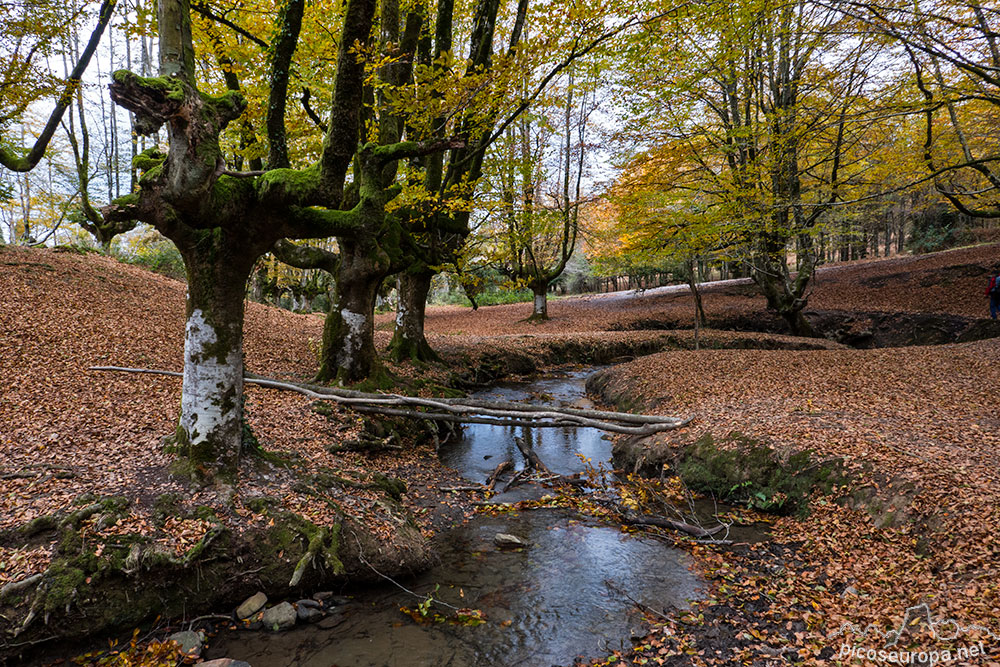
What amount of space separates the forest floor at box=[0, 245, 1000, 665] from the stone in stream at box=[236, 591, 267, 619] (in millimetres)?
138

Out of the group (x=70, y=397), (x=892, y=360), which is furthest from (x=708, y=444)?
(x=70, y=397)

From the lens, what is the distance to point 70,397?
21.0 ft

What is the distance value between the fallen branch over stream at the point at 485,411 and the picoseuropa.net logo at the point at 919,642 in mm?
3258

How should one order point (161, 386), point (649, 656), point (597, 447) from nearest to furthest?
point (649, 656) < point (161, 386) < point (597, 447)

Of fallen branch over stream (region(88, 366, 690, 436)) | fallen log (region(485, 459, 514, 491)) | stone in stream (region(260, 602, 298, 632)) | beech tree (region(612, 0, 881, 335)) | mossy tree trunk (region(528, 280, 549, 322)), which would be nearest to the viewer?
stone in stream (region(260, 602, 298, 632))

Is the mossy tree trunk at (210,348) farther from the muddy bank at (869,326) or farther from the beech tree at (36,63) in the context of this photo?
the muddy bank at (869,326)

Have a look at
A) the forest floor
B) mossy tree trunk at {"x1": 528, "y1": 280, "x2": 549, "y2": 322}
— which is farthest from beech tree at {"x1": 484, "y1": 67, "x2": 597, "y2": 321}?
the forest floor

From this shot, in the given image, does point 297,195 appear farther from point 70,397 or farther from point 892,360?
point 892,360

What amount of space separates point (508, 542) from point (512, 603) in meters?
Result: 1.12

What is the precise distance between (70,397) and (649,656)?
7.92 m

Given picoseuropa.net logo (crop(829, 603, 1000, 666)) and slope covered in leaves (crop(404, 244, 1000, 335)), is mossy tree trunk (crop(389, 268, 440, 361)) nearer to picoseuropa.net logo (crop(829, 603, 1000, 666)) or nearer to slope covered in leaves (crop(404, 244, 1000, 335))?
slope covered in leaves (crop(404, 244, 1000, 335))

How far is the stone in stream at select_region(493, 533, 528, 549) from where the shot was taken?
217 inches

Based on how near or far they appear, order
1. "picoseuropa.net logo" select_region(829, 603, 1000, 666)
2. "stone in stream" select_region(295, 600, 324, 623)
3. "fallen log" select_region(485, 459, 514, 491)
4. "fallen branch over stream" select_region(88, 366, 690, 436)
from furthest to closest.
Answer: "fallen log" select_region(485, 459, 514, 491), "fallen branch over stream" select_region(88, 366, 690, 436), "stone in stream" select_region(295, 600, 324, 623), "picoseuropa.net logo" select_region(829, 603, 1000, 666)

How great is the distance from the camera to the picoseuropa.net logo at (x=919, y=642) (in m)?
2.96
